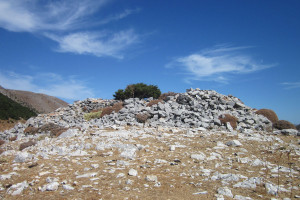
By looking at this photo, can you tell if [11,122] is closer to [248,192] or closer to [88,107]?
[88,107]

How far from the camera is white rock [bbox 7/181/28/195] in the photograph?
5.35 m

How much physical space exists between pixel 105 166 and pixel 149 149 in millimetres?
2293

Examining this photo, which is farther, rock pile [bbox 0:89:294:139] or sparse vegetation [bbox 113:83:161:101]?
sparse vegetation [bbox 113:83:161:101]

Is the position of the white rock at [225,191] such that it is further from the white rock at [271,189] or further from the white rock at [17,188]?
the white rock at [17,188]

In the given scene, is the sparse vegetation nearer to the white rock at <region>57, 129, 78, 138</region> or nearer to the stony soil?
the white rock at <region>57, 129, 78, 138</region>

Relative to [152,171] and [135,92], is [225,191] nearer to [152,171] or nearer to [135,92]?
[152,171]

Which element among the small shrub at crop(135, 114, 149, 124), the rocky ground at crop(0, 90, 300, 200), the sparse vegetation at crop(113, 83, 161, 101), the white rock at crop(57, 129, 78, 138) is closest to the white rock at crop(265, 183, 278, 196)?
the rocky ground at crop(0, 90, 300, 200)

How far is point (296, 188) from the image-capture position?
538cm

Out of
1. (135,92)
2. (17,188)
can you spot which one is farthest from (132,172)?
(135,92)

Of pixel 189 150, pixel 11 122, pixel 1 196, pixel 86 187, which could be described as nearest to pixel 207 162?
pixel 189 150

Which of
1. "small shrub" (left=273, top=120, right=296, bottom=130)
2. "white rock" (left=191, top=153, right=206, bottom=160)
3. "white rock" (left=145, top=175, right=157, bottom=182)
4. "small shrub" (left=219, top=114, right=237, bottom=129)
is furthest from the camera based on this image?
"small shrub" (left=273, top=120, right=296, bottom=130)

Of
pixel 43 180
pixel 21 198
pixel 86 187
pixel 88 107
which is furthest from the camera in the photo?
pixel 88 107

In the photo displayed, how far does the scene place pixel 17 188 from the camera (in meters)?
5.52

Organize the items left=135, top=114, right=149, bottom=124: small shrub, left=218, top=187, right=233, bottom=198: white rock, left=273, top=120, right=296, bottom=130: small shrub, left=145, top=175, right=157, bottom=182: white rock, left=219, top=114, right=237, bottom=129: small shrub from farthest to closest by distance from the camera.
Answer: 1. left=273, top=120, right=296, bottom=130: small shrub
2. left=135, top=114, right=149, bottom=124: small shrub
3. left=219, top=114, right=237, bottom=129: small shrub
4. left=145, top=175, right=157, bottom=182: white rock
5. left=218, top=187, right=233, bottom=198: white rock
